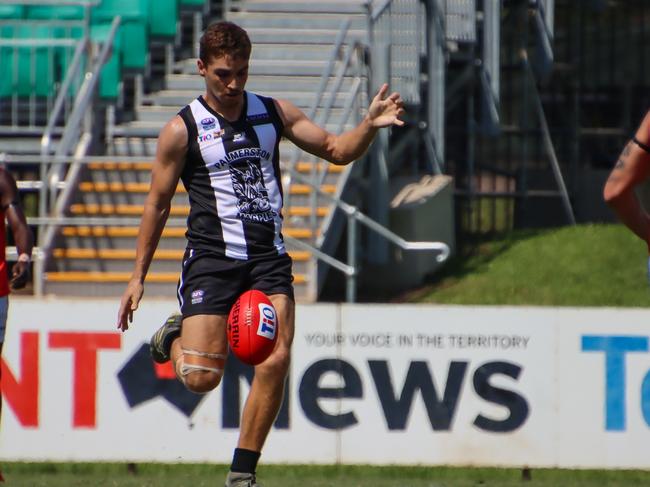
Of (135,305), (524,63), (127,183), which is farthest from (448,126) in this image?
(135,305)

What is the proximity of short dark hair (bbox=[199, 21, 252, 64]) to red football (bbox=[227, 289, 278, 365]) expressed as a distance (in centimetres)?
110

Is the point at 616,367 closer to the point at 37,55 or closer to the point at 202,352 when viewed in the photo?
the point at 202,352

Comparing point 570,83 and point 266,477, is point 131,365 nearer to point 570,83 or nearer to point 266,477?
point 266,477

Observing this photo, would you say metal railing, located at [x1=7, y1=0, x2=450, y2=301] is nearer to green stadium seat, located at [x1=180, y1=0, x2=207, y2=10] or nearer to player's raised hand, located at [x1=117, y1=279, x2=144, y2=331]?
green stadium seat, located at [x1=180, y1=0, x2=207, y2=10]

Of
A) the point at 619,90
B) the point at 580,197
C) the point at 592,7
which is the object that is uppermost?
the point at 592,7

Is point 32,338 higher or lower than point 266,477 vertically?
higher

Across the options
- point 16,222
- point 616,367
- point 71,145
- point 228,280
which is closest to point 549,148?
point 71,145

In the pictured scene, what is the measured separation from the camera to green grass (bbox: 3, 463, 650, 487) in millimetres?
9000

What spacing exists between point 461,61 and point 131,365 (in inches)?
381

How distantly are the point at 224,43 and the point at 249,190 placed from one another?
694 millimetres

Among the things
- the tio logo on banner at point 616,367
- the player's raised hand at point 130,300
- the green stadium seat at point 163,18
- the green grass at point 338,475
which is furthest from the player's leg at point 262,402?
the green stadium seat at point 163,18

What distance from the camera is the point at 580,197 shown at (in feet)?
66.9

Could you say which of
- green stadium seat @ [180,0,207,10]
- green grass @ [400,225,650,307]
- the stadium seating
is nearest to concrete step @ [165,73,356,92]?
the stadium seating

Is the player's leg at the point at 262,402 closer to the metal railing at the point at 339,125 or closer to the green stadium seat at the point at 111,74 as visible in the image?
the metal railing at the point at 339,125
